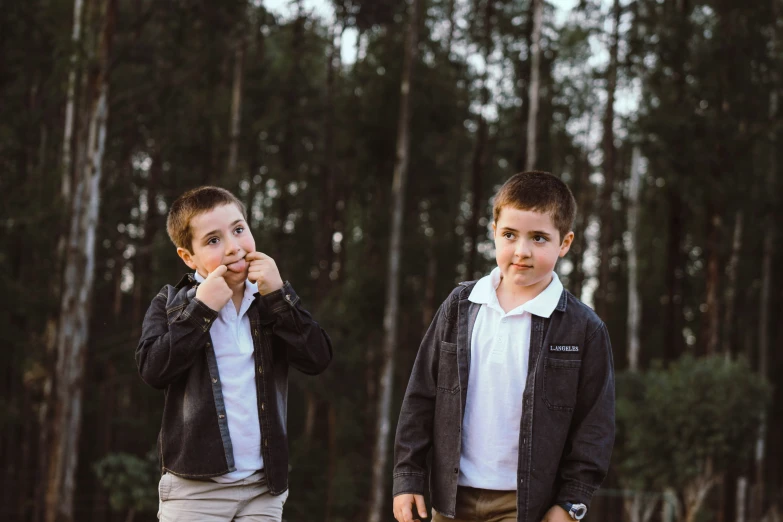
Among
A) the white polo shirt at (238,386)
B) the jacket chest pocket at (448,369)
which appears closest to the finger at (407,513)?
the jacket chest pocket at (448,369)

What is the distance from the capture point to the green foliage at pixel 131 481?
49.1 ft

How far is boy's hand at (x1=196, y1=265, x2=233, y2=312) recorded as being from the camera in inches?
115

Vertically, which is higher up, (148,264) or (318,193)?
(318,193)

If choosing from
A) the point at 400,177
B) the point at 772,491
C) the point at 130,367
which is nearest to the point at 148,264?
the point at 130,367

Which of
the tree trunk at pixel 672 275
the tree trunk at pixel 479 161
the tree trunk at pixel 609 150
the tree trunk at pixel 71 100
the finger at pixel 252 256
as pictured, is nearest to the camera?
the finger at pixel 252 256

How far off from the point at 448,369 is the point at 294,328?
539 millimetres

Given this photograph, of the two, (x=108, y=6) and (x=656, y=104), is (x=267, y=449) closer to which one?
(x=108, y=6)

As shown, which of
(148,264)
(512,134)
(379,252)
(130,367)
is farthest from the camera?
(512,134)

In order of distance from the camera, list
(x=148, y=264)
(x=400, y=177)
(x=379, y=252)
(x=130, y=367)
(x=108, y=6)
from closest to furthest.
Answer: (x=108, y=6)
(x=130, y=367)
(x=400, y=177)
(x=379, y=252)
(x=148, y=264)

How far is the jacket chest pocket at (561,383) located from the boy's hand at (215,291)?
41.5 inches

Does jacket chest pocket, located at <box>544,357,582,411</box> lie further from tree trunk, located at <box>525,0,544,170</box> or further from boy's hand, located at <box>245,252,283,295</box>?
tree trunk, located at <box>525,0,544,170</box>

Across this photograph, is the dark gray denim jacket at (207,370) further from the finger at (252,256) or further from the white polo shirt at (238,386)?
the finger at (252,256)

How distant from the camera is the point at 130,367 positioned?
702 inches

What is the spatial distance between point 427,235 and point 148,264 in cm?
727
